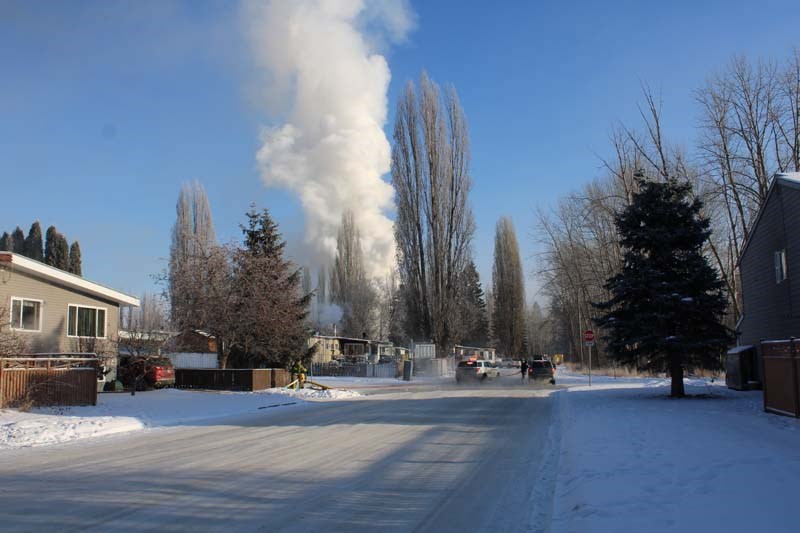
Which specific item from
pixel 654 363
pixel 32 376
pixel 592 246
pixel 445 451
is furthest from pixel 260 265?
pixel 592 246

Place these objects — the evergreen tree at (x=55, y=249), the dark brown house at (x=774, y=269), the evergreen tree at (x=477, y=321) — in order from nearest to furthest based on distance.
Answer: the dark brown house at (x=774, y=269)
the evergreen tree at (x=55, y=249)
the evergreen tree at (x=477, y=321)

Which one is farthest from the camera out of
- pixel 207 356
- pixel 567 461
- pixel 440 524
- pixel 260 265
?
pixel 207 356

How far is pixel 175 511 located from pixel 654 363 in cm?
1864

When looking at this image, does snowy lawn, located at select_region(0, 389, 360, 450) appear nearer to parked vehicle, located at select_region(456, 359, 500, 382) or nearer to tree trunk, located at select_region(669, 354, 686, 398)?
parked vehicle, located at select_region(456, 359, 500, 382)

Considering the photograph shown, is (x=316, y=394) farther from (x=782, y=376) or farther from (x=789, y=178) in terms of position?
(x=789, y=178)

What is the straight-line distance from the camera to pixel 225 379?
28.7 metres

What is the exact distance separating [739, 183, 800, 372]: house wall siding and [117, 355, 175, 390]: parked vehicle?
24269mm

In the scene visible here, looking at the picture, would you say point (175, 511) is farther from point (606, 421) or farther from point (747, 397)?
point (747, 397)

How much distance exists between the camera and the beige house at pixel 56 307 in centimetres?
2488

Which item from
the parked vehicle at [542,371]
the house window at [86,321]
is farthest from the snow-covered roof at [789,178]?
the house window at [86,321]

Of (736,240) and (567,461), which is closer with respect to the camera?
(567,461)

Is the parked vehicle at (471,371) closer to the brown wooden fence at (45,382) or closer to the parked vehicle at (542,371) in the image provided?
the parked vehicle at (542,371)

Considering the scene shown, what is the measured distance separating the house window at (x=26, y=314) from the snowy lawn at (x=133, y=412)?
453 centimetres

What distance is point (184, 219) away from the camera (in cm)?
6000
